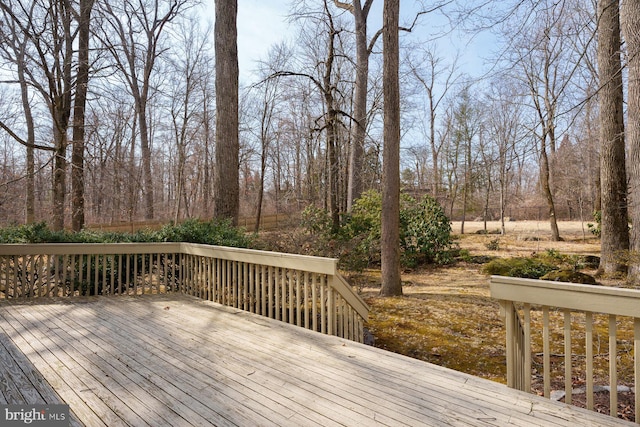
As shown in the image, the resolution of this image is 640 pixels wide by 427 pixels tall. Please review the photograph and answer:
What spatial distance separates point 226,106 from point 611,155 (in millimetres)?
7884

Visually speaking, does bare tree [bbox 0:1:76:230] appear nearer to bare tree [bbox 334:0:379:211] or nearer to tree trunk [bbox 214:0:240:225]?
tree trunk [bbox 214:0:240:225]

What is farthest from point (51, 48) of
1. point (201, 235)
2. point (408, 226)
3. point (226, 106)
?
point (408, 226)

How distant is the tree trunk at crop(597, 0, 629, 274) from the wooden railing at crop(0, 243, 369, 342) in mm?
6325

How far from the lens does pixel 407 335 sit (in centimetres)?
494

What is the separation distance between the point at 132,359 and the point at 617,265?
8.76 m

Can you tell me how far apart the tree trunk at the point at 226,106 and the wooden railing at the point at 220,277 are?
2014 millimetres

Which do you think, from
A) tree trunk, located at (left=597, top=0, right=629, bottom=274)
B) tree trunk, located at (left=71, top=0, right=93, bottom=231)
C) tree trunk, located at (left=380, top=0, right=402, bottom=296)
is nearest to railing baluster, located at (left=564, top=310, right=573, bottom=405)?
tree trunk, located at (left=380, top=0, right=402, bottom=296)

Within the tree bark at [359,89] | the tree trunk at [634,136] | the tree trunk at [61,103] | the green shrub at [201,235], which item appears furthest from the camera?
the tree bark at [359,89]

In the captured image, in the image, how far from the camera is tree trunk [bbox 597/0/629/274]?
758 centimetres

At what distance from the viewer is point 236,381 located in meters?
2.58

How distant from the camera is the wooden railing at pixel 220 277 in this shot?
3.80 metres

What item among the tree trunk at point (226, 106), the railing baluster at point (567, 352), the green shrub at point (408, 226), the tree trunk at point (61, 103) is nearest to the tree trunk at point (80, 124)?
the tree trunk at point (61, 103)

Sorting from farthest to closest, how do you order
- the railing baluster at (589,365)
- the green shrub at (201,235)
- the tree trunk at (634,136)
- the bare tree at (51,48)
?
the bare tree at (51,48) < the tree trunk at (634,136) < the green shrub at (201,235) < the railing baluster at (589,365)

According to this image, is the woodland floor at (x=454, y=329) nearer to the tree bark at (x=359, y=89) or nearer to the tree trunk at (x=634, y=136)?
the tree trunk at (x=634, y=136)
